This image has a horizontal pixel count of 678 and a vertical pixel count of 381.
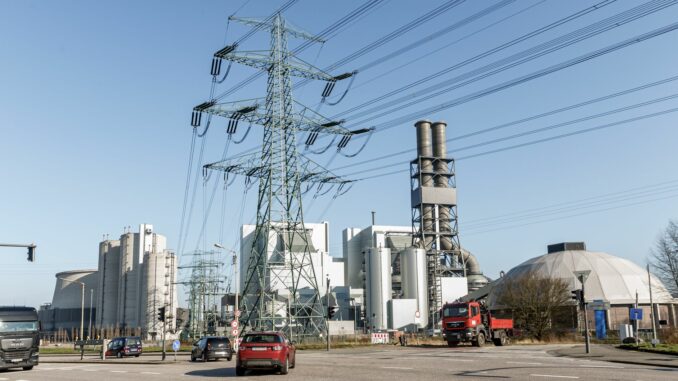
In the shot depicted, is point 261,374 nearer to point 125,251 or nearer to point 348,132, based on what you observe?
point 348,132

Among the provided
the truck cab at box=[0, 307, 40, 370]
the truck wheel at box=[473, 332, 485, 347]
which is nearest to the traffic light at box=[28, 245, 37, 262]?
the truck cab at box=[0, 307, 40, 370]

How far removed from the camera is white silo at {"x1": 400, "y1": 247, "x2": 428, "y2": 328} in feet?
299

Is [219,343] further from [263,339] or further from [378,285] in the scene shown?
[378,285]

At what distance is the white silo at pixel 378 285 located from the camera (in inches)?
3506

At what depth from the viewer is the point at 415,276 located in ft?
299

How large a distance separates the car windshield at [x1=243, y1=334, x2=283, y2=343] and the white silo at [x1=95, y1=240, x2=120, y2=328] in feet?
417

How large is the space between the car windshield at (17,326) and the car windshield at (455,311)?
26998 mm

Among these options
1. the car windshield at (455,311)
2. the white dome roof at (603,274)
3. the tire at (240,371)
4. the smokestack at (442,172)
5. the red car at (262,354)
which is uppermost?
the smokestack at (442,172)

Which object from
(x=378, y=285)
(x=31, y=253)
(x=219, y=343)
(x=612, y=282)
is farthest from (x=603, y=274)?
(x=31, y=253)

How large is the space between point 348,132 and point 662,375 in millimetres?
37186

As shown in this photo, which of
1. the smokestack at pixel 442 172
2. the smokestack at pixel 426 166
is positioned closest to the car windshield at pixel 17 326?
the smokestack at pixel 426 166

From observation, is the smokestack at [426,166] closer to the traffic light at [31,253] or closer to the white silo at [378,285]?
the white silo at [378,285]

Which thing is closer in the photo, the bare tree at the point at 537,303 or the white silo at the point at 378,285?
the bare tree at the point at 537,303

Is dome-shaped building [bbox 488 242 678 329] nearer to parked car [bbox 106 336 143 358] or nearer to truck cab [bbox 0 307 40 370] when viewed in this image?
parked car [bbox 106 336 143 358]
